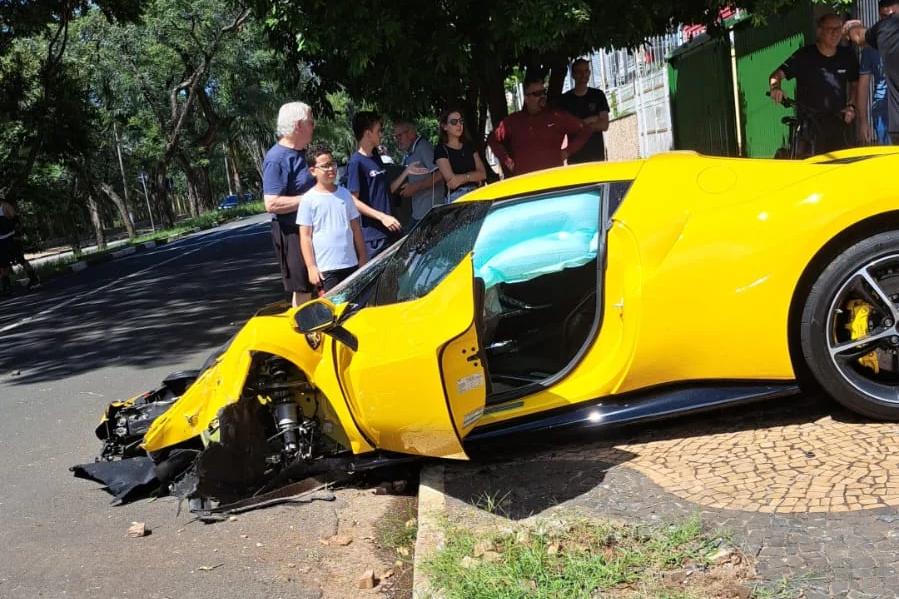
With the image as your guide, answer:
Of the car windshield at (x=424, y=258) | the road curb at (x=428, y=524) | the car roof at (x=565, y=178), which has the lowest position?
the road curb at (x=428, y=524)

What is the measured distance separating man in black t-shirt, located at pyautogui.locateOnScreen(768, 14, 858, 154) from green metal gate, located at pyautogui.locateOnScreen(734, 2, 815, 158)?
3577mm

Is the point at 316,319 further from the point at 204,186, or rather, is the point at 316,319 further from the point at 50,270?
the point at 204,186

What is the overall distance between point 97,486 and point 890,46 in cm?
655

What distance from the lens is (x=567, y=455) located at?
13.5ft

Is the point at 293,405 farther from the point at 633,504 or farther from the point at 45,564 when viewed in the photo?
the point at 633,504

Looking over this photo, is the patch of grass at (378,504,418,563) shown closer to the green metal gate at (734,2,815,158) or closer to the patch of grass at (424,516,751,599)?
the patch of grass at (424,516,751,599)

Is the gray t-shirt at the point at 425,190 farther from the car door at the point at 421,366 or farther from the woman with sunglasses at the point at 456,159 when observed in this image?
the car door at the point at 421,366

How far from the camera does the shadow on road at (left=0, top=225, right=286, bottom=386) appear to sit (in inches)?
325

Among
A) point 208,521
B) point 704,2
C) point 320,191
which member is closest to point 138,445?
point 208,521

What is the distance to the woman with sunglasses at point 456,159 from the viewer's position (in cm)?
739

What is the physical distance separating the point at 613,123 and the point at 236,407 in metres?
20.0

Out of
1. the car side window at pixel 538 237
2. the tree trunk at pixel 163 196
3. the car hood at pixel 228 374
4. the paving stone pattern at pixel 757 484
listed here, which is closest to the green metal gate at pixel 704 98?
the car side window at pixel 538 237

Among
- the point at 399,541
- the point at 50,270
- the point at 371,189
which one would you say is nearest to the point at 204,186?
the point at 50,270

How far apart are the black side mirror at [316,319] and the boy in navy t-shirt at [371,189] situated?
2.81 meters
